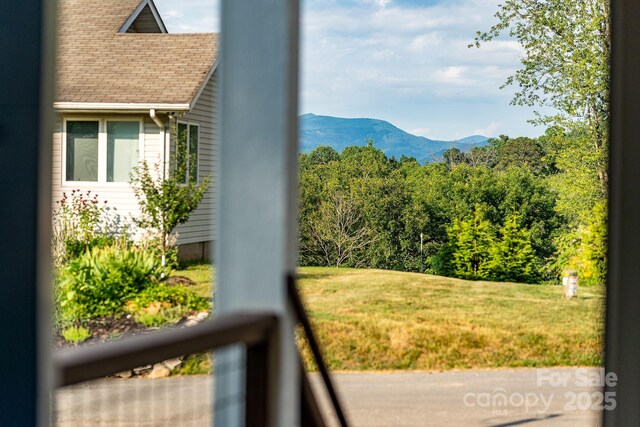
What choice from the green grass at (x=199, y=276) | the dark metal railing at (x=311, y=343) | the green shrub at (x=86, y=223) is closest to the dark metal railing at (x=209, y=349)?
the dark metal railing at (x=311, y=343)

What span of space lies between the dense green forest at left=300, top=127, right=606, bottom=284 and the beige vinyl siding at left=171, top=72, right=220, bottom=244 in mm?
850

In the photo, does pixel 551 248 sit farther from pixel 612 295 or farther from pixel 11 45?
pixel 11 45

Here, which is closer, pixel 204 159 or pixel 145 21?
pixel 204 159

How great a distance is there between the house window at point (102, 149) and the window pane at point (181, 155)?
1.09 ft

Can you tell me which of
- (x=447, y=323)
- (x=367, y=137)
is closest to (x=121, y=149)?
(x=367, y=137)

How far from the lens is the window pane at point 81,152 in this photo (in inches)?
264

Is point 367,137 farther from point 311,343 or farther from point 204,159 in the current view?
point 311,343

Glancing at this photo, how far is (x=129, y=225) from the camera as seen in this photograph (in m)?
6.64

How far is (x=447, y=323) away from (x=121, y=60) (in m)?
3.65

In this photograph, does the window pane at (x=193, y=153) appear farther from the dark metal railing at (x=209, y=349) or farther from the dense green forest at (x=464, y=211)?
the dark metal railing at (x=209, y=349)

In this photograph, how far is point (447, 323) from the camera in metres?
6.52

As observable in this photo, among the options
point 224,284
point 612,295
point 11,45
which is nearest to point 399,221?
point 612,295

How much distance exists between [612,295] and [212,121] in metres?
6.07

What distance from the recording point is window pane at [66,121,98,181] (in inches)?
264
